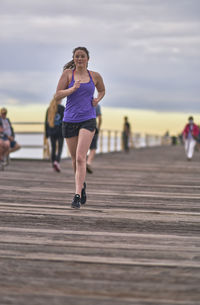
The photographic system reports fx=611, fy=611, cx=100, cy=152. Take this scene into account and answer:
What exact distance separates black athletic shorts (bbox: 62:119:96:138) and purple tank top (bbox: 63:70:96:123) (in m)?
0.05

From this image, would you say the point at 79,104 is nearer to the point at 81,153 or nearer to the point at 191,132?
the point at 81,153

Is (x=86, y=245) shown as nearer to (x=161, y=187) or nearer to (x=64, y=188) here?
(x=64, y=188)

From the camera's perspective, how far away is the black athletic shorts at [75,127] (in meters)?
7.51

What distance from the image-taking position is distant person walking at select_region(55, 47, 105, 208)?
24.3 feet

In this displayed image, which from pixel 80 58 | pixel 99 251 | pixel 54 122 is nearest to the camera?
pixel 99 251

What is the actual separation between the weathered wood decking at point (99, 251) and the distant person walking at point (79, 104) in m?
0.66

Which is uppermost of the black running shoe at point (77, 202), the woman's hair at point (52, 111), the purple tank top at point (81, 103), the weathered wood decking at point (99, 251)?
the woman's hair at point (52, 111)

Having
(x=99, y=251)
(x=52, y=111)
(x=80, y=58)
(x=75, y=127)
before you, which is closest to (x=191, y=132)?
(x=52, y=111)

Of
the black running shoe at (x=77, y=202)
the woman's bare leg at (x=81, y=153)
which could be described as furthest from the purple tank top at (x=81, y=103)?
the black running shoe at (x=77, y=202)

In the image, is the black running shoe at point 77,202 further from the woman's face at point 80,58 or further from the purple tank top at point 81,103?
the woman's face at point 80,58

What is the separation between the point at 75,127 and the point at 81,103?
0.32 m

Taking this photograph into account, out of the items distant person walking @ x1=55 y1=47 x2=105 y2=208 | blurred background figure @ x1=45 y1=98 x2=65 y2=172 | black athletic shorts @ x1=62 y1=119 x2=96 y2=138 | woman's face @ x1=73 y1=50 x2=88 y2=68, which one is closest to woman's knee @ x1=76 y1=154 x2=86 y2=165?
distant person walking @ x1=55 y1=47 x2=105 y2=208

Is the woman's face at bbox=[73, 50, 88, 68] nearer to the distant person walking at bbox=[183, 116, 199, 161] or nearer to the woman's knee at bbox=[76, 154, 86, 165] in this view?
the woman's knee at bbox=[76, 154, 86, 165]

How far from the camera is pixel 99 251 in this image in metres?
4.73
